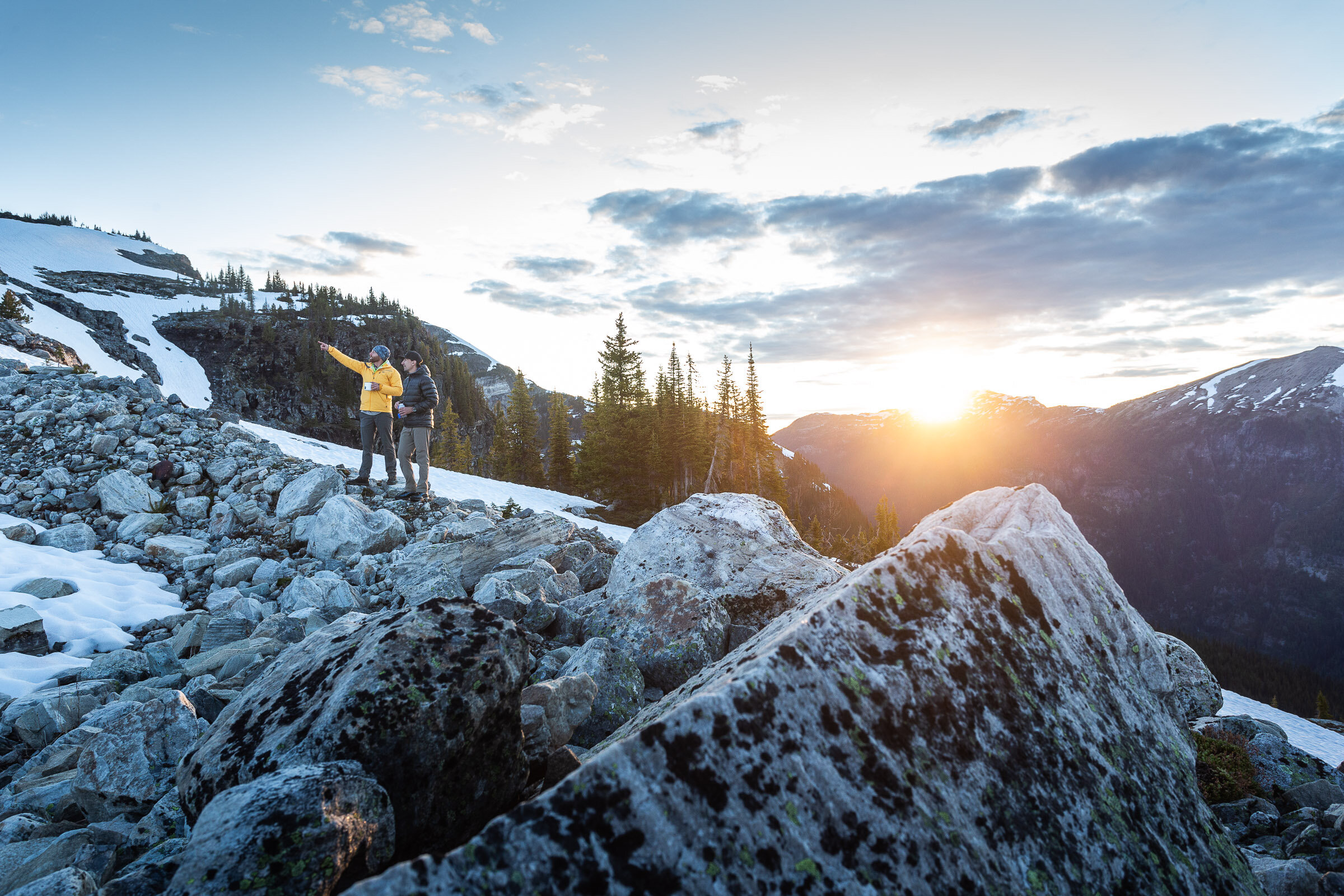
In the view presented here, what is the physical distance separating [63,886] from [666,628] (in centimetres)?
488

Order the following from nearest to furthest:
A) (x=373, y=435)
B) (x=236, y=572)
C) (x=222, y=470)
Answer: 1. (x=236, y=572)
2. (x=222, y=470)
3. (x=373, y=435)

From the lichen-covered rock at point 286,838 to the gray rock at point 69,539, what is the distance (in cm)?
1134

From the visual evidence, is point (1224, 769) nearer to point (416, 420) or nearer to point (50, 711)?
point (50, 711)

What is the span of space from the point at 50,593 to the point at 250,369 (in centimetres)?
15161

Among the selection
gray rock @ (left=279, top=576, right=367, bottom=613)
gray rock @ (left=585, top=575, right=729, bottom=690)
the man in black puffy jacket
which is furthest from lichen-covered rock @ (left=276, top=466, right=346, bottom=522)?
gray rock @ (left=585, top=575, right=729, bottom=690)

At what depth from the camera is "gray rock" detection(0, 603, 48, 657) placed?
6.97 meters

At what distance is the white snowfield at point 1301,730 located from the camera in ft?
90.9

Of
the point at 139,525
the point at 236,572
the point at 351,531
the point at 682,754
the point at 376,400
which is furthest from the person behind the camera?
the point at 376,400

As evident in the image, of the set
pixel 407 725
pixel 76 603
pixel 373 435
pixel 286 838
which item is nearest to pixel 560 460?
pixel 373 435

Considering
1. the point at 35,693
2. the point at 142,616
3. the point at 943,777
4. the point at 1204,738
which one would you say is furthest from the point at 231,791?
the point at 1204,738

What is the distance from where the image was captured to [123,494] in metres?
12.2

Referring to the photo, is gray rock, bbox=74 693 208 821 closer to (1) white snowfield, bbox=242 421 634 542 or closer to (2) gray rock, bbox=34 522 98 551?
(2) gray rock, bbox=34 522 98 551

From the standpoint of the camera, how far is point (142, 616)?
27.9 feet

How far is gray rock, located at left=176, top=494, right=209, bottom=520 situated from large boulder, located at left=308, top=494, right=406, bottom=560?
277 cm
